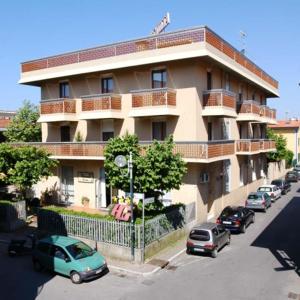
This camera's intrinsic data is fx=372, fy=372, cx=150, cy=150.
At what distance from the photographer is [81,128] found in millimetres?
28094

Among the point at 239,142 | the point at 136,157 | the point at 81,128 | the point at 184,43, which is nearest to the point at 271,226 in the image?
the point at 239,142

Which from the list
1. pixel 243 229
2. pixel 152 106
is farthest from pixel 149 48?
pixel 243 229

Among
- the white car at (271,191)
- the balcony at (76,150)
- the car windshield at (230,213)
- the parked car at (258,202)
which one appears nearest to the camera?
the car windshield at (230,213)

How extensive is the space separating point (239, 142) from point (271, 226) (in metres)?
7.84

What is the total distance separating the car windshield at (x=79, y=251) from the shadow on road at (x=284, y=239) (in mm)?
8370

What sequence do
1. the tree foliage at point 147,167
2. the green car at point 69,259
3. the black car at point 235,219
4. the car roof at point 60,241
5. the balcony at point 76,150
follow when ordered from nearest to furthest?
the green car at point 69,259
the car roof at point 60,241
the tree foliage at point 147,167
the black car at point 235,219
the balcony at point 76,150

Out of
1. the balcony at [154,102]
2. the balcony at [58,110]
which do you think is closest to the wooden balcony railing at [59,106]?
the balcony at [58,110]

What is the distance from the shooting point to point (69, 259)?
15.4 meters

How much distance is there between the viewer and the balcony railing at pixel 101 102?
2494cm

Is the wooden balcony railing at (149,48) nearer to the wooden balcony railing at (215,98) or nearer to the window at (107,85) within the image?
the window at (107,85)

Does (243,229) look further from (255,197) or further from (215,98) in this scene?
(215,98)

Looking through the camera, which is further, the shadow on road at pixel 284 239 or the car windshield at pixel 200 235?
→ the car windshield at pixel 200 235

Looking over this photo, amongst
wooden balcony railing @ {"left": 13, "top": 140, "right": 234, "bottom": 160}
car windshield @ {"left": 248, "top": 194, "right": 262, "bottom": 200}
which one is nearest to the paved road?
wooden balcony railing @ {"left": 13, "top": 140, "right": 234, "bottom": 160}

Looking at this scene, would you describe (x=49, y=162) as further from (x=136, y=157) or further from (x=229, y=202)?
(x=229, y=202)
